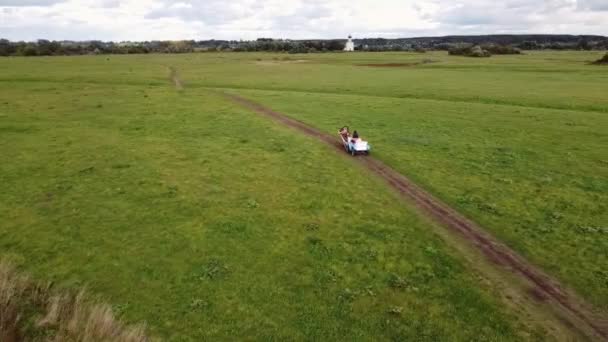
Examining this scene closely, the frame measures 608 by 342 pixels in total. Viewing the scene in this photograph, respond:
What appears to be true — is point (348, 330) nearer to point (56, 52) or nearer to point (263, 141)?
point (263, 141)

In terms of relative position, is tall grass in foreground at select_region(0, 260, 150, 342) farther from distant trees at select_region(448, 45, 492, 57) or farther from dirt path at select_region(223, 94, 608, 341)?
distant trees at select_region(448, 45, 492, 57)

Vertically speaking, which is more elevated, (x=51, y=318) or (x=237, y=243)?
(x=51, y=318)

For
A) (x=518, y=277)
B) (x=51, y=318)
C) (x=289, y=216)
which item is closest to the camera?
(x=51, y=318)

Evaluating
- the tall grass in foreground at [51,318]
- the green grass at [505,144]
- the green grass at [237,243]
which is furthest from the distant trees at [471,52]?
the tall grass in foreground at [51,318]

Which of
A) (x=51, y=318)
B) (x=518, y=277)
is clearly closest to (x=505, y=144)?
(x=518, y=277)

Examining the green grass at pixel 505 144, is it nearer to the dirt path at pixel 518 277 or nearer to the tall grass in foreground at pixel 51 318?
the dirt path at pixel 518 277

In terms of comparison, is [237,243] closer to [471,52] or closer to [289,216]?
[289,216]
